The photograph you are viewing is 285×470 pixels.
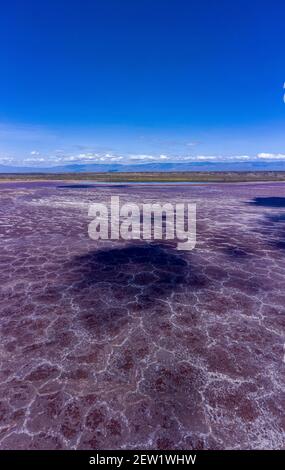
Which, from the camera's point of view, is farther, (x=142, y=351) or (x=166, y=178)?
(x=166, y=178)

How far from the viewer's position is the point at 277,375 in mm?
5230

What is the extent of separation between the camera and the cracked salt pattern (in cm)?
420

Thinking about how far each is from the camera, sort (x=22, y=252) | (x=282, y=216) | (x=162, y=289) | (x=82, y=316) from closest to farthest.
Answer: (x=82, y=316), (x=162, y=289), (x=22, y=252), (x=282, y=216)

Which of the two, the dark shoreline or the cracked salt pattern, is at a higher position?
the dark shoreline

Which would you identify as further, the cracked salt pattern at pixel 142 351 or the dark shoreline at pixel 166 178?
the dark shoreline at pixel 166 178

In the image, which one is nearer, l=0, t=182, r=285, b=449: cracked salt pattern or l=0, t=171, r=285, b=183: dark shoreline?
l=0, t=182, r=285, b=449: cracked salt pattern

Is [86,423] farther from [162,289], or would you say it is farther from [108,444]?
[162,289]

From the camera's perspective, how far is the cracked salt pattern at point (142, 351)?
13.8 feet

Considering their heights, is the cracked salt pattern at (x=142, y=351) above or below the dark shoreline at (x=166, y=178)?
below

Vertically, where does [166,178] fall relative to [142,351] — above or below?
above

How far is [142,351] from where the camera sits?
19.0 feet
